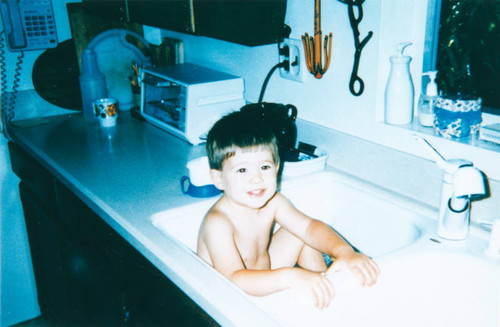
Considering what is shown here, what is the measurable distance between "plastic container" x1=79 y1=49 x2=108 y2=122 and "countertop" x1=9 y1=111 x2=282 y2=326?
9 cm

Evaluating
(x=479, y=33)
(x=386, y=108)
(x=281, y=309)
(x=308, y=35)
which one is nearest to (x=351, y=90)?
(x=386, y=108)

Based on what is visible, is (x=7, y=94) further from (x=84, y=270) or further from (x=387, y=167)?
(x=387, y=167)

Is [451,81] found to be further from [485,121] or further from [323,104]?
[323,104]

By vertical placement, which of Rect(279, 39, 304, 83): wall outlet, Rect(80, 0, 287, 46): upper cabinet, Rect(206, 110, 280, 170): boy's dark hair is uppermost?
Rect(80, 0, 287, 46): upper cabinet

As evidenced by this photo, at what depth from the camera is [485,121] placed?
122 cm

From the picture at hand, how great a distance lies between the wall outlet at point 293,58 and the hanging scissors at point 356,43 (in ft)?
0.75

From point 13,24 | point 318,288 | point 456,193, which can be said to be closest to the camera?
point 318,288

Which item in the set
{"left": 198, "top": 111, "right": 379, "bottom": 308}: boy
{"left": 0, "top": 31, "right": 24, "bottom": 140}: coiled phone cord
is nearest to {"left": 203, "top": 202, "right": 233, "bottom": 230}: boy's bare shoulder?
{"left": 198, "top": 111, "right": 379, "bottom": 308}: boy

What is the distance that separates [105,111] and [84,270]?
0.72 meters

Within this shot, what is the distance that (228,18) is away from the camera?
141cm

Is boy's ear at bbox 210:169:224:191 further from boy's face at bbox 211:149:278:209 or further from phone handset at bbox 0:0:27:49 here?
phone handset at bbox 0:0:27:49

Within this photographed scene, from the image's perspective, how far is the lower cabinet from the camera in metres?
1.09

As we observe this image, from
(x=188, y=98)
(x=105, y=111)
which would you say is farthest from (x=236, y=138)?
(x=105, y=111)

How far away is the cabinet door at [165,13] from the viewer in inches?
56.9
